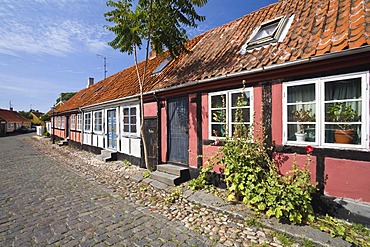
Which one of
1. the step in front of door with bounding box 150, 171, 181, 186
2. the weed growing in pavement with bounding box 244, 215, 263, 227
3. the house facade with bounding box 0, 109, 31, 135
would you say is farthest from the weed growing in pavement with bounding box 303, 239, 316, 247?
the house facade with bounding box 0, 109, 31, 135

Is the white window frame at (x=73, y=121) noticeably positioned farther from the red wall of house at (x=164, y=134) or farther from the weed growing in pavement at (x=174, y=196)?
the weed growing in pavement at (x=174, y=196)

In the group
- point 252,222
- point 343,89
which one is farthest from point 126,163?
point 343,89

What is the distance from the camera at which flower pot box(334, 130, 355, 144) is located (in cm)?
342

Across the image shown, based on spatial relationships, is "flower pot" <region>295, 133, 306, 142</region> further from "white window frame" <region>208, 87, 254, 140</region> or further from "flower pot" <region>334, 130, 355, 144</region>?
"white window frame" <region>208, 87, 254, 140</region>

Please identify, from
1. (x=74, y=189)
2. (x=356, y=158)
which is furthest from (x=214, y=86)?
(x=74, y=189)

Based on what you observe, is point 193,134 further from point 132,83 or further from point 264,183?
point 132,83

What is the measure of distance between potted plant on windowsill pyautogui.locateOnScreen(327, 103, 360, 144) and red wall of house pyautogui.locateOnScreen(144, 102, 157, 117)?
5296 millimetres

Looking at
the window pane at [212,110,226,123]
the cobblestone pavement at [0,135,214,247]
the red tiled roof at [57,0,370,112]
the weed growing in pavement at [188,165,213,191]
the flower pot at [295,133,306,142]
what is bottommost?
the cobblestone pavement at [0,135,214,247]

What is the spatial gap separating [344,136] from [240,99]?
2125 millimetres

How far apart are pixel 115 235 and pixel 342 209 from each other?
3786 mm

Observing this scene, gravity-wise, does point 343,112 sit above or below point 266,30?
below

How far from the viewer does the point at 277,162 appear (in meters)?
4.23

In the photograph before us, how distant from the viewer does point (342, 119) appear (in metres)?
3.52

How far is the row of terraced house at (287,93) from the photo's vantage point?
337 centimetres
